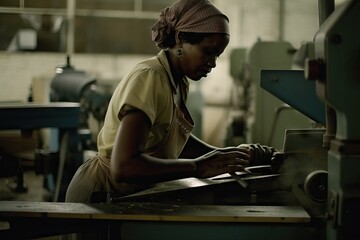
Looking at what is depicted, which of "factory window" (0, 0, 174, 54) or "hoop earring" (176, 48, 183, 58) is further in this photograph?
"factory window" (0, 0, 174, 54)

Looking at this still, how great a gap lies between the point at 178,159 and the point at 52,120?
194 cm

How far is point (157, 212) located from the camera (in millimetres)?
1396

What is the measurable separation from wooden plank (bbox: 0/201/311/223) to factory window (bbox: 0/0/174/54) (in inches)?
241

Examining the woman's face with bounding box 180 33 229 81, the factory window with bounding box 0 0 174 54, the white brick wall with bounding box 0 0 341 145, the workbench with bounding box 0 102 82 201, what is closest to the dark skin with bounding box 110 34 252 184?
the woman's face with bounding box 180 33 229 81

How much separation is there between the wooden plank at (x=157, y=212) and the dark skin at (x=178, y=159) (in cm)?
9

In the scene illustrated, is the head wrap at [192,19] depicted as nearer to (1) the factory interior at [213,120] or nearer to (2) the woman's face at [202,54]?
(2) the woman's face at [202,54]

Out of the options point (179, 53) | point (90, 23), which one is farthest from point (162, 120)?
point (90, 23)

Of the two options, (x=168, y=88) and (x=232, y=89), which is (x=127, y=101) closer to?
(x=168, y=88)

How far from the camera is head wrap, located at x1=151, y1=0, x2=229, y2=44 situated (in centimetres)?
166

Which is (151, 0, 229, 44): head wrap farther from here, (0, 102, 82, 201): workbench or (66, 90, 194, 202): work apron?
(0, 102, 82, 201): workbench

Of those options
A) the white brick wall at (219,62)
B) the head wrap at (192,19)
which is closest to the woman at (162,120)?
the head wrap at (192,19)

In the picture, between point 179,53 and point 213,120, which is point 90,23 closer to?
point 213,120

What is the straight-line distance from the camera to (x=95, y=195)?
1674mm

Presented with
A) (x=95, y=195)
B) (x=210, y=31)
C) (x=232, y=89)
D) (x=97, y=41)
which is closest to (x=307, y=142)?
(x=210, y=31)
